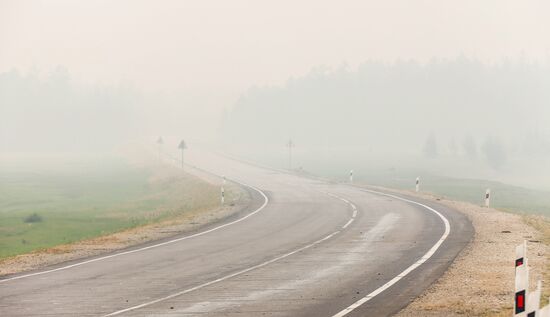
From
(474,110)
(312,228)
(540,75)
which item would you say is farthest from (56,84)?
(312,228)

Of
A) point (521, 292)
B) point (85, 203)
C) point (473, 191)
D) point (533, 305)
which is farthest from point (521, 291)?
point (473, 191)

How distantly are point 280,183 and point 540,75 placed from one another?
16402cm

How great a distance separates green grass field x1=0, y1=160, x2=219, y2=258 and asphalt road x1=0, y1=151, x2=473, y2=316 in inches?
439

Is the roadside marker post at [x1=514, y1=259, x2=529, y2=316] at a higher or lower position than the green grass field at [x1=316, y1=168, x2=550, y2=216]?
higher

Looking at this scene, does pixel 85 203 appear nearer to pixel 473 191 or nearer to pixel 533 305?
pixel 473 191

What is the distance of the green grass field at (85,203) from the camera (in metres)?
32.0

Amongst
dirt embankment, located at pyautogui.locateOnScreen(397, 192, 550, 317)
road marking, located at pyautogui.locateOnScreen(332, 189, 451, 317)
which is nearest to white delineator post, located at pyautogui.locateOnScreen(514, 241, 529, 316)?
dirt embankment, located at pyautogui.locateOnScreen(397, 192, 550, 317)

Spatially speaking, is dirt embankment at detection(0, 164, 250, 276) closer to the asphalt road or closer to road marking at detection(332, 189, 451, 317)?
the asphalt road

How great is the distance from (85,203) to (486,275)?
38.8m

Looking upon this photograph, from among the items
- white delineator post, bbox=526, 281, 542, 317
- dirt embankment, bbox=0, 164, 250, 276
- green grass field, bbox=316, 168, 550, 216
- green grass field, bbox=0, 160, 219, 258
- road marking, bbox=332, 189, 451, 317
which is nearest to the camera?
white delineator post, bbox=526, 281, 542, 317

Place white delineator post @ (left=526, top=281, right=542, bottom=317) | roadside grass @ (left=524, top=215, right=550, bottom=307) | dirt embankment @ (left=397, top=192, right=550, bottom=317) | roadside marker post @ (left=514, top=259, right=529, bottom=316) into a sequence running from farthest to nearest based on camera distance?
1. roadside grass @ (left=524, top=215, right=550, bottom=307)
2. dirt embankment @ (left=397, top=192, right=550, bottom=317)
3. roadside marker post @ (left=514, top=259, right=529, bottom=316)
4. white delineator post @ (left=526, top=281, right=542, bottom=317)

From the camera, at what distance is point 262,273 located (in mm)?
14586

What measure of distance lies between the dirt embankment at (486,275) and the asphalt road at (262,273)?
41 cm

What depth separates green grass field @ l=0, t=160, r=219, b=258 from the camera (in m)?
32.0
